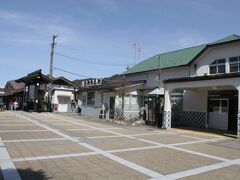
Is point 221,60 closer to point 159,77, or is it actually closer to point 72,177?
point 159,77

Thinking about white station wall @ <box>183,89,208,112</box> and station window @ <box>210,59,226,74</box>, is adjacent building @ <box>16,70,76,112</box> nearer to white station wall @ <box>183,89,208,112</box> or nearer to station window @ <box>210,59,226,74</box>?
white station wall @ <box>183,89,208,112</box>

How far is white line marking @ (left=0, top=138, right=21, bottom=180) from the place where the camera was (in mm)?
6832

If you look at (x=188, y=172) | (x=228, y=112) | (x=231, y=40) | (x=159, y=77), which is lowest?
(x=188, y=172)

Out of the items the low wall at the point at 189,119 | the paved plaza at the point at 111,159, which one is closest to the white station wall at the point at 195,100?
the low wall at the point at 189,119

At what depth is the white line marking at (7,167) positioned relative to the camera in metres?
6.83

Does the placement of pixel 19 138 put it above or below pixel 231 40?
below

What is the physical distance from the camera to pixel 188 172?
26.0ft

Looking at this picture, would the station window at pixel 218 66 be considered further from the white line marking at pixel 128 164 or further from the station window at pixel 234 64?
the white line marking at pixel 128 164

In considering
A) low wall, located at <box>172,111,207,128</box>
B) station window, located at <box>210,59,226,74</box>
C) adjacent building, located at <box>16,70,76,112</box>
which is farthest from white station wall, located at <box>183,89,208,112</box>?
adjacent building, located at <box>16,70,76,112</box>

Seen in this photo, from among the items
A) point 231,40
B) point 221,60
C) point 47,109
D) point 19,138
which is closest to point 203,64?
point 221,60

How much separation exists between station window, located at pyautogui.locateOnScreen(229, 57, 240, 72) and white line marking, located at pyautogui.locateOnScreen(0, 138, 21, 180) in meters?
15.5

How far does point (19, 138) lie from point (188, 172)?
785cm

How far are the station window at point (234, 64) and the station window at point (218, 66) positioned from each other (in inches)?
20.0

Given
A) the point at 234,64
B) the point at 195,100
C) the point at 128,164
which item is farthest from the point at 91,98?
the point at 128,164
